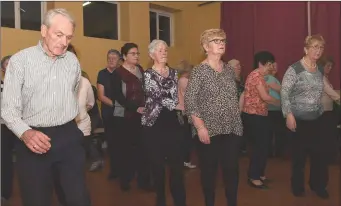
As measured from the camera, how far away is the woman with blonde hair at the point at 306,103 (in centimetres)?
330

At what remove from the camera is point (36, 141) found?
1.68m

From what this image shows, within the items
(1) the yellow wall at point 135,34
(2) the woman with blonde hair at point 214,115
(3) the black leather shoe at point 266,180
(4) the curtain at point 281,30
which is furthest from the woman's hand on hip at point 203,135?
(4) the curtain at point 281,30

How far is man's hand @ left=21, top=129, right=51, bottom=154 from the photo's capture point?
66.2 inches

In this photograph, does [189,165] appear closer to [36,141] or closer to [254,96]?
[254,96]

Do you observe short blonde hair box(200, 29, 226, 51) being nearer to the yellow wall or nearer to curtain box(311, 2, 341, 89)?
the yellow wall

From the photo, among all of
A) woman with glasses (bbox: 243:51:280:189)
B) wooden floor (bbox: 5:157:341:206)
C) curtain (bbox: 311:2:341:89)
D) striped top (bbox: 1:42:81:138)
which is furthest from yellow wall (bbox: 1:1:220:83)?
striped top (bbox: 1:42:81:138)

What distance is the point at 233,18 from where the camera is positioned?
27.3ft

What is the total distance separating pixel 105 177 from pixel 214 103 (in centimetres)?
235

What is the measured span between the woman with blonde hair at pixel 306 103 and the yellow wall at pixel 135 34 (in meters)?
3.84

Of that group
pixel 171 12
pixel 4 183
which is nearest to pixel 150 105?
pixel 4 183

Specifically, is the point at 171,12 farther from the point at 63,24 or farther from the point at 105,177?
the point at 63,24

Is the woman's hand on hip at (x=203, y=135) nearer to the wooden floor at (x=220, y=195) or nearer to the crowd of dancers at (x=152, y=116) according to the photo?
the crowd of dancers at (x=152, y=116)

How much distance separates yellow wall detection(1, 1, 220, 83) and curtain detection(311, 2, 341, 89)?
228 cm

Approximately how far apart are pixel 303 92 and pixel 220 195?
1169mm
